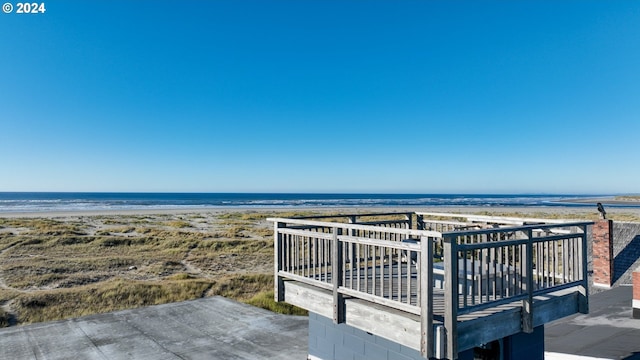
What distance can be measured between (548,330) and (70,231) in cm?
3083

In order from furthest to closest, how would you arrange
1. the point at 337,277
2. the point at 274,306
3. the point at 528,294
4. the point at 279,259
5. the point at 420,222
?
1. the point at 274,306
2. the point at 420,222
3. the point at 279,259
4. the point at 337,277
5. the point at 528,294

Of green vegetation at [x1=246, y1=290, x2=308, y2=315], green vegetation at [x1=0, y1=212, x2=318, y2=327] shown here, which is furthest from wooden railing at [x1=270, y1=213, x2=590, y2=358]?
green vegetation at [x1=0, y1=212, x2=318, y2=327]

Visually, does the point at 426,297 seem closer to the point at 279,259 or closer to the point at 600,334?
the point at 279,259

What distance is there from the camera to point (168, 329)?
7371mm

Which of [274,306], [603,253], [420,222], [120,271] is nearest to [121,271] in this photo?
[120,271]

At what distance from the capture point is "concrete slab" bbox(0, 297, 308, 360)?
6156mm

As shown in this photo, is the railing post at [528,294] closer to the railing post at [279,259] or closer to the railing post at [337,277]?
the railing post at [337,277]

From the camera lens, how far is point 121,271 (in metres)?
16.4

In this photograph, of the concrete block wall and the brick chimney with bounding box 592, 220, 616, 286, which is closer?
the concrete block wall

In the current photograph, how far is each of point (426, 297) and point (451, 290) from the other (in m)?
0.21

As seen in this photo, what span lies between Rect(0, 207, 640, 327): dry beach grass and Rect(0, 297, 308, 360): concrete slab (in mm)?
2748

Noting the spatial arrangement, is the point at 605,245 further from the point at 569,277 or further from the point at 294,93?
the point at 294,93

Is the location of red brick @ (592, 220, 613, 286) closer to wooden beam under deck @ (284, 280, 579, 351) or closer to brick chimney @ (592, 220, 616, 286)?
brick chimney @ (592, 220, 616, 286)

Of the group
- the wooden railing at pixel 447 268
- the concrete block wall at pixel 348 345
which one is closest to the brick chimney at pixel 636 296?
the wooden railing at pixel 447 268
